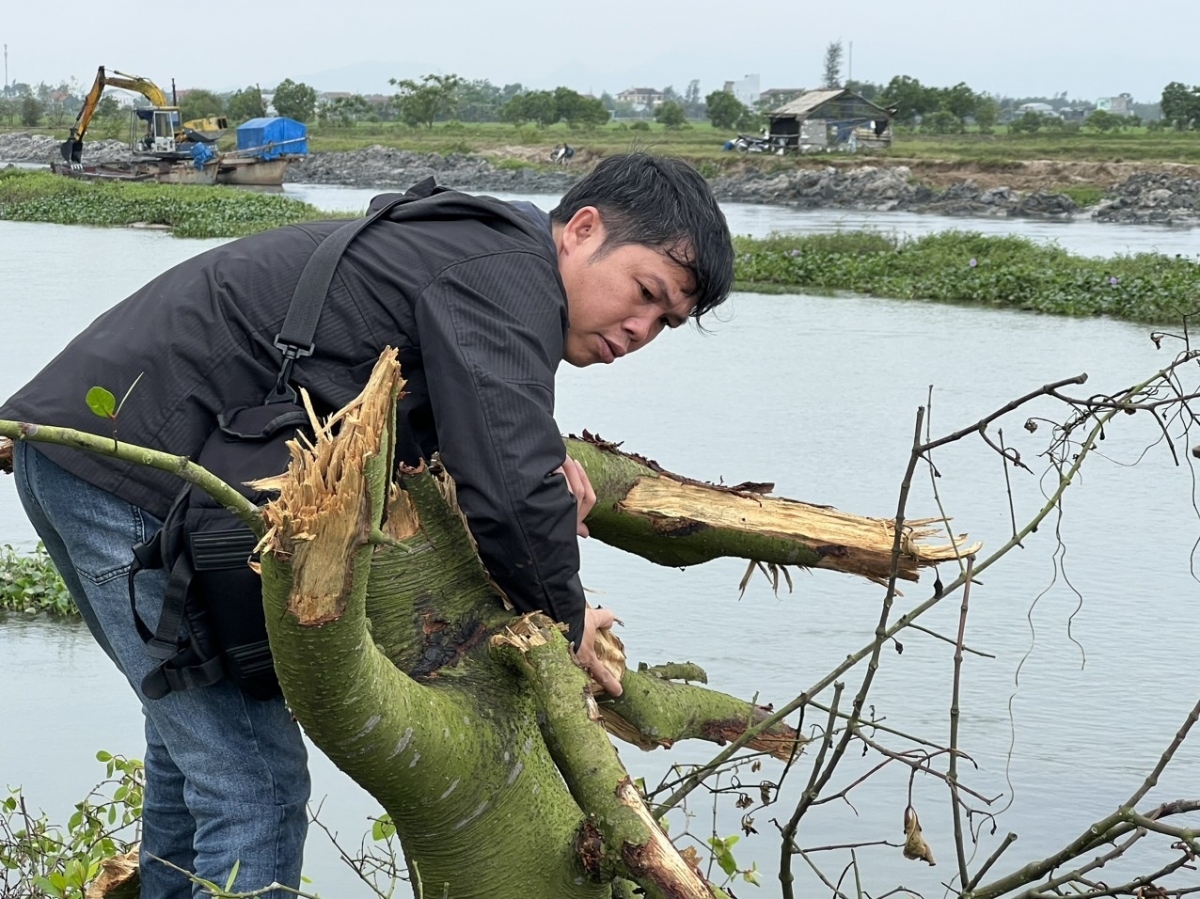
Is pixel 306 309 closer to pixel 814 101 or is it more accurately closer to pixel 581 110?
pixel 814 101

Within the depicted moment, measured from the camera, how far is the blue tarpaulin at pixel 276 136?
45938 mm

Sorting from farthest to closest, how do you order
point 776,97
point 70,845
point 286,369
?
1. point 776,97
2. point 70,845
3. point 286,369

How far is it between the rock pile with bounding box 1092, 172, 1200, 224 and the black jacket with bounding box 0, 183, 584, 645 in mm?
28050

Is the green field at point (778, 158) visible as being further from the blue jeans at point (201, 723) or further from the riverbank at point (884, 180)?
the blue jeans at point (201, 723)

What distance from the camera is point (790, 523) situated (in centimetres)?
278

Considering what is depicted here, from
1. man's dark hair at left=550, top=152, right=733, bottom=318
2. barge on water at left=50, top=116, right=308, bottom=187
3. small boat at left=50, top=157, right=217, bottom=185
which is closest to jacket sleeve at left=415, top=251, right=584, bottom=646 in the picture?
man's dark hair at left=550, top=152, right=733, bottom=318

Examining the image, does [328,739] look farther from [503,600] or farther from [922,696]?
[922,696]

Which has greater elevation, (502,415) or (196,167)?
(502,415)

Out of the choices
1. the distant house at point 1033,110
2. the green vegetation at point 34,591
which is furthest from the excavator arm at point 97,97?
the distant house at point 1033,110

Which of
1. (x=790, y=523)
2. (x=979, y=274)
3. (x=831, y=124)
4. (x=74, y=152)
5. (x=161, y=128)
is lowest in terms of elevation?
(x=979, y=274)

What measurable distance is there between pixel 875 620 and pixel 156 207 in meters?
21.1

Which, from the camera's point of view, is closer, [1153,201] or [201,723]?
[201,723]

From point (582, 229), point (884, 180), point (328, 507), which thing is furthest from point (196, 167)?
point (328, 507)

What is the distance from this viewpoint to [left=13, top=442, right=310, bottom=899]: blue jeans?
2035 millimetres
